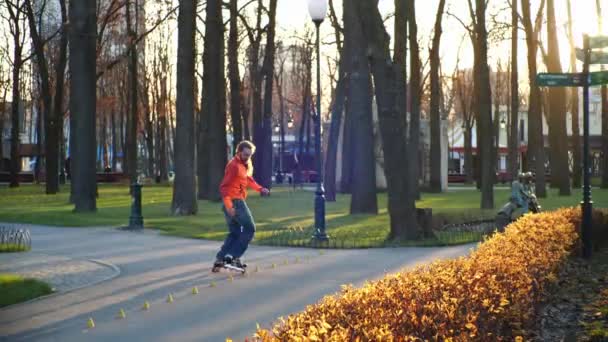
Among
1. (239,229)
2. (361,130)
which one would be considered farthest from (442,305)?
(361,130)

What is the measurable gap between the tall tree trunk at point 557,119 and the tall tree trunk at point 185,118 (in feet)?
59.2

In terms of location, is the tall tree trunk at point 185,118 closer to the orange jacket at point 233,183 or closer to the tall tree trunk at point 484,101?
the tall tree trunk at point 484,101

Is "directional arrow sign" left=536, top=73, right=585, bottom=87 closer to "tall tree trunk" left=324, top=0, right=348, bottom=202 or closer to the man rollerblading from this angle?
the man rollerblading

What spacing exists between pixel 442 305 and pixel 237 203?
6.80 meters

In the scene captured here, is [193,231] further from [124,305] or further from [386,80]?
[124,305]

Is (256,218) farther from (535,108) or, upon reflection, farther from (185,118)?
(535,108)

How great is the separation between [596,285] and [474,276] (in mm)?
7085

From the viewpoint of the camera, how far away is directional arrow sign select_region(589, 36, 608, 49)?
53.5ft

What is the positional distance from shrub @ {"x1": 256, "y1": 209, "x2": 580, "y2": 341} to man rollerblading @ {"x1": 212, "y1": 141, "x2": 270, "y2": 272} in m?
3.52

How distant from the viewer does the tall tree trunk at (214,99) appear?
1378 inches

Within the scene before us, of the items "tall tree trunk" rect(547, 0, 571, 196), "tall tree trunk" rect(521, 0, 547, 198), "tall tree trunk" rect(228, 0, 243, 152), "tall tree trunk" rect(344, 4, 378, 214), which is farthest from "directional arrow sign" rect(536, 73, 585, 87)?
"tall tree trunk" rect(547, 0, 571, 196)

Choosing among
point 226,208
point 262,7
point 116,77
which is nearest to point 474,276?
point 226,208

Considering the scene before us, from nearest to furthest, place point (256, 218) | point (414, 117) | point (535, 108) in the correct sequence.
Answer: point (256, 218) → point (535, 108) → point (414, 117)

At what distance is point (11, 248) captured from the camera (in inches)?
664
